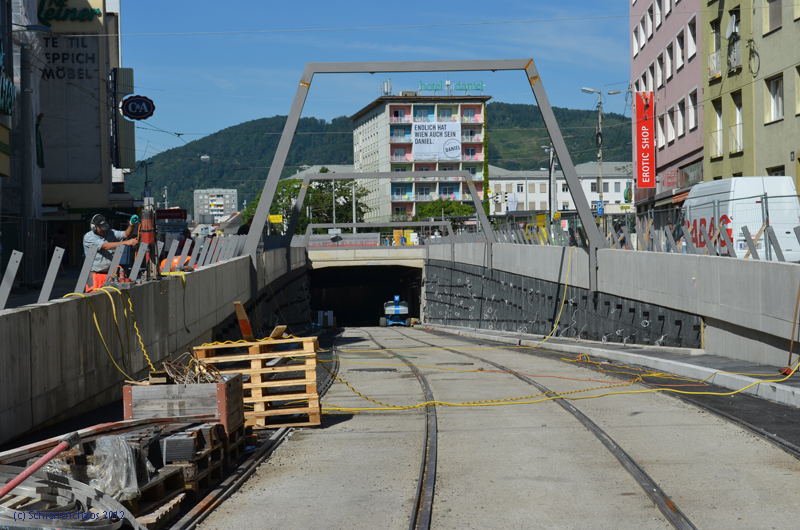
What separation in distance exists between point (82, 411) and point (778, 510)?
6.98 meters

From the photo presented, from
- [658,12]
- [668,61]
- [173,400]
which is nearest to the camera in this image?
[173,400]

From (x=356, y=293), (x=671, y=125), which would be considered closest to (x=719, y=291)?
(x=671, y=125)

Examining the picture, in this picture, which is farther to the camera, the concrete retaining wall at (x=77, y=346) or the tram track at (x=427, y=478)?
the concrete retaining wall at (x=77, y=346)

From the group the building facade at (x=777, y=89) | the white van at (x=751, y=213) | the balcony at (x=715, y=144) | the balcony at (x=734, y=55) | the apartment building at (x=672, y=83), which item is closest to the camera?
the white van at (x=751, y=213)

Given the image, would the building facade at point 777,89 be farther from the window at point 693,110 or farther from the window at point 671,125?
the window at point 671,125

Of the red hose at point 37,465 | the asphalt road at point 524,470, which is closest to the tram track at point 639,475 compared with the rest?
the asphalt road at point 524,470

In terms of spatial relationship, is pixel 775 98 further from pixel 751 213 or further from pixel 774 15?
pixel 751 213

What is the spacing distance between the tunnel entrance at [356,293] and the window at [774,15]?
52546 mm

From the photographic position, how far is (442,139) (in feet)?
453

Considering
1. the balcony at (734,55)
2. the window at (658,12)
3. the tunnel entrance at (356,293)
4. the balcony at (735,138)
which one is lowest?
the tunnel entrance at (356,293)

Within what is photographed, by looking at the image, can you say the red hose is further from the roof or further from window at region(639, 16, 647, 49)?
the roof

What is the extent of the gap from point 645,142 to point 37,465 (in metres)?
46.3

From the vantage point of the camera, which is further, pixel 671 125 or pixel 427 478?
pixel 671 125

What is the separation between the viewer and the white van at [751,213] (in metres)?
14.3
